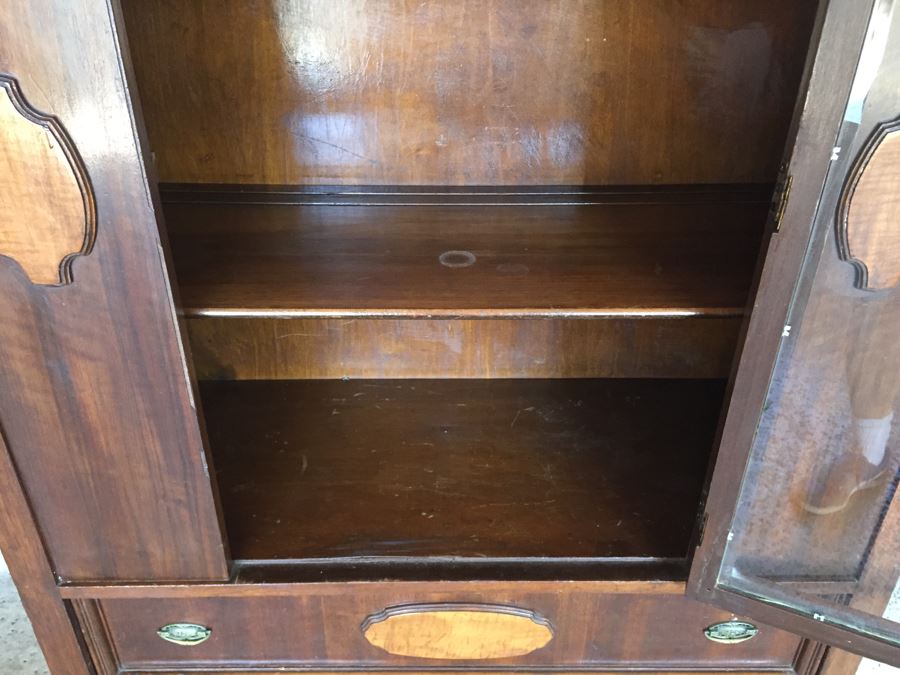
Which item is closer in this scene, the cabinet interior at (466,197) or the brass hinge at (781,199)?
the brass hinge at (781,199)

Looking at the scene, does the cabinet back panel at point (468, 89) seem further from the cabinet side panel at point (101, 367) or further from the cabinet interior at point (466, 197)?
the cabinet side panel at point (101, 367)

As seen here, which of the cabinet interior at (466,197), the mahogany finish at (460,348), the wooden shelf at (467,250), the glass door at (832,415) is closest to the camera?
the glass door at (832,415)

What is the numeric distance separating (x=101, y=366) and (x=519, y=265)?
46 centimetres

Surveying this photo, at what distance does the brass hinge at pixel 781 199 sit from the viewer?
1.92ft

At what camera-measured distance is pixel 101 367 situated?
0.71 m

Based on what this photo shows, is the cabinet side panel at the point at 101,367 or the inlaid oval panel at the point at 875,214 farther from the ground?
the inlaid oval panel at the point at 875,214

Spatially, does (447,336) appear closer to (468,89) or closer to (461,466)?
(461,466)

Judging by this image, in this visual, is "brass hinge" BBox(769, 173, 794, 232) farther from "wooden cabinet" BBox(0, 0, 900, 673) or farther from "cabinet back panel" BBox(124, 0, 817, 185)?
"cabinet back panel" BBox(124, 0, 817, 185)

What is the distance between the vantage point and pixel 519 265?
2.81ft

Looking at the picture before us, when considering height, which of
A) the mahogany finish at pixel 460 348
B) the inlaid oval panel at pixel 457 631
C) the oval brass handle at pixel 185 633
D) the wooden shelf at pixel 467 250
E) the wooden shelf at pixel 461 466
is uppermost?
the wooden shelf at pixel 467 250

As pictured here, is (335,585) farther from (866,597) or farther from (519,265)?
(866,597)

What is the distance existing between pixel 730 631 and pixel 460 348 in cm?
56

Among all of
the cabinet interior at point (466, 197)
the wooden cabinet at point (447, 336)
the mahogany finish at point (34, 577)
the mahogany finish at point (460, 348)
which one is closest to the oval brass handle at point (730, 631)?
the wooden cabinet at point (447, 336)

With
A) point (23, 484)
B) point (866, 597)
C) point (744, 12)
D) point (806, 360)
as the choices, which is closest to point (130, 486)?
point (23, 484)
